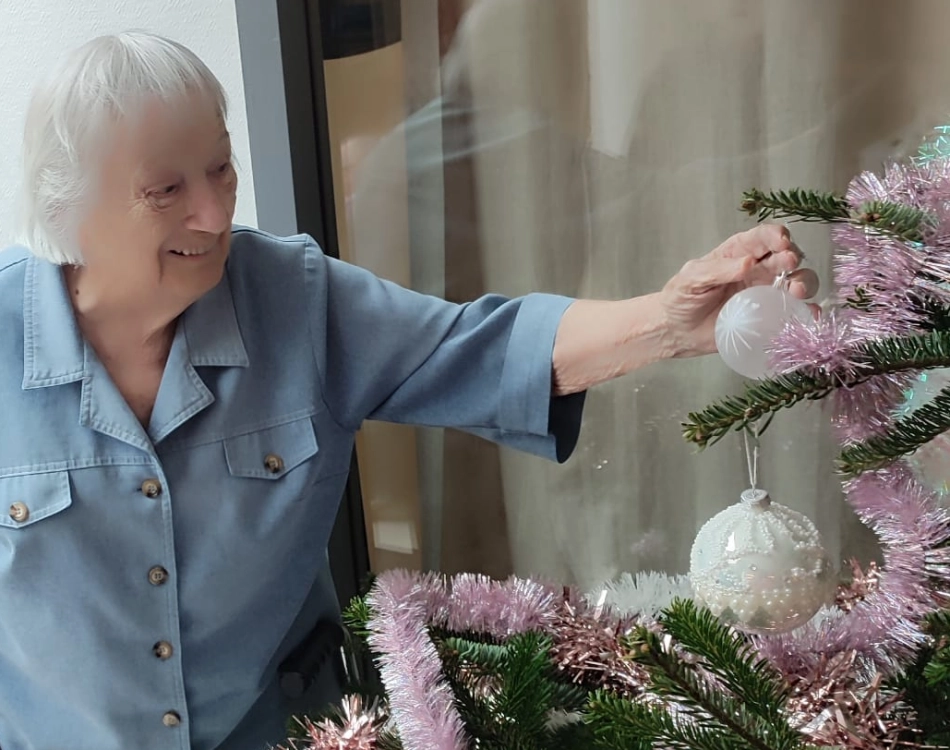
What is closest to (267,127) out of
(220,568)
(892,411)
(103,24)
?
(103,24)

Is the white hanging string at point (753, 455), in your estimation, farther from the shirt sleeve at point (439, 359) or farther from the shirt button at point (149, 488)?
the shirt button at point (149, 488)

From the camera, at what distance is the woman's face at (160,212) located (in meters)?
0.65

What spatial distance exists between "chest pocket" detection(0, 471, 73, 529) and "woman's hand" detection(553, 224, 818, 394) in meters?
0.35

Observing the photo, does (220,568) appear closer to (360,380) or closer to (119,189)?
(360,380)

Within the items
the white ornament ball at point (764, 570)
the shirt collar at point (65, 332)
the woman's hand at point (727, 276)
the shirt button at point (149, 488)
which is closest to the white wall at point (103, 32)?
the shirt collar at point (65, 332)

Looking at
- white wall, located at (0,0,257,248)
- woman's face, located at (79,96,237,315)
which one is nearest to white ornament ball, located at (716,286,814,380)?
woman's face, located at (79,96,237,315)

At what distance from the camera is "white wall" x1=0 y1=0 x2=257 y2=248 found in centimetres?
96

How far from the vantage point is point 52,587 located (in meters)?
0.71

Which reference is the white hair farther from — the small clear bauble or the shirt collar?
the small clear bauble

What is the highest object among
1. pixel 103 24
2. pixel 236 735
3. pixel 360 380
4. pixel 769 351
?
pixel 103 24

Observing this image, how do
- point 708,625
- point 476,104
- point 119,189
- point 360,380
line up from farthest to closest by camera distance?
point 476,104, point 360,380, point 119,189, point 708,625

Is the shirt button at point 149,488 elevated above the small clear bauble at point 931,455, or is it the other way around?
the small clear bauble at point 931,455

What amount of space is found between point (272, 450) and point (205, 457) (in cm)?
5

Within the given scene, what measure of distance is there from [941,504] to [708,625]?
173 mm
